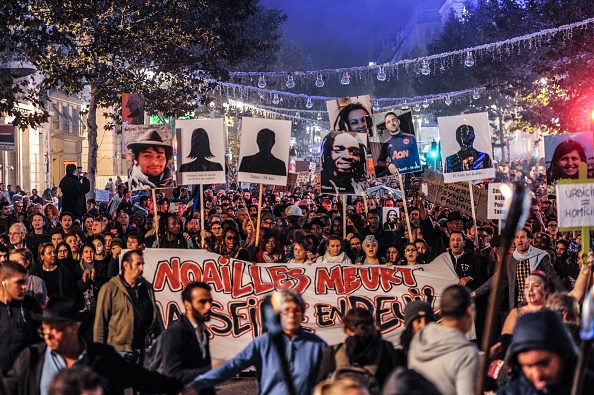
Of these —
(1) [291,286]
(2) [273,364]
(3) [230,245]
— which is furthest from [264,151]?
(2) [273,364]

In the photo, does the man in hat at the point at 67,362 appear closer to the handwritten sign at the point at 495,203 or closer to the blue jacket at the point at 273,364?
the blue jacket at the point at 273,364

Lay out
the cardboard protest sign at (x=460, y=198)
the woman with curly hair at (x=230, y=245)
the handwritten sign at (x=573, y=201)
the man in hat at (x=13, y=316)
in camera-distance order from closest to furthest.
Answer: the man in hat at (x=13, y=316)
the handwritten sign at (x=573, y=201)
the woman with curly hair at (x=230, y=245)
the cardboard protest sign at (x=460, y=198)

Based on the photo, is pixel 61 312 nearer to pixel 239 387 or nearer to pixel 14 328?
pixel 14 328

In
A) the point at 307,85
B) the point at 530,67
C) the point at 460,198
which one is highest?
the point at 307,85

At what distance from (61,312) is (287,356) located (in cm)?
131

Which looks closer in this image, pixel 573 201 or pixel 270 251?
pixel 573 201

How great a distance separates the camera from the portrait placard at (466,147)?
14.7 m

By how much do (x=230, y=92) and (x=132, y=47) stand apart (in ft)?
82.5

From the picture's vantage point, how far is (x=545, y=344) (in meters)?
4.27

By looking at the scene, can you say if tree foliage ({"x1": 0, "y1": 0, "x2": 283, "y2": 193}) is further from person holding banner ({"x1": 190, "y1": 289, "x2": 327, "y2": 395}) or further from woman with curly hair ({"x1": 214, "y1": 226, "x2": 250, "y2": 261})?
person holding banner ({"x1": 190, "y1": 289, "x2": 327, "y2": 395})

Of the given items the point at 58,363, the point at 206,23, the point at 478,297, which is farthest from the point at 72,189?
the point at 58,363

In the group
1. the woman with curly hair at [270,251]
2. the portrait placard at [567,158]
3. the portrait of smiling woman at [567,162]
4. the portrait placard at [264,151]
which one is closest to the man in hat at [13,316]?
the woman with curly hair at [270,251]

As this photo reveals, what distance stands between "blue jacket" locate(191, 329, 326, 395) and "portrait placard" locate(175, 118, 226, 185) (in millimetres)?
8449

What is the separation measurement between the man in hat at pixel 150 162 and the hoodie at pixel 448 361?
9.95m
